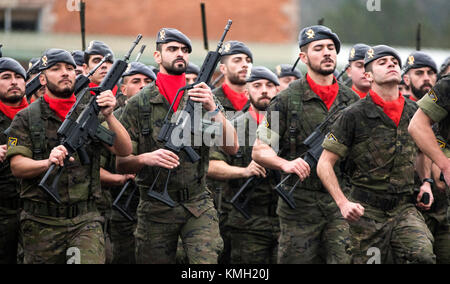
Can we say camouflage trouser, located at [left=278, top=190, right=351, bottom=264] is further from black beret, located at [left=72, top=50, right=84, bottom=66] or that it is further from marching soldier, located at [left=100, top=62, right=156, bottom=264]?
black beret, located at [left=72, top=50, right=84, bottom=66]

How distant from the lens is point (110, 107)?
784 centimetres

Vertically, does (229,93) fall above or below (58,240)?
above

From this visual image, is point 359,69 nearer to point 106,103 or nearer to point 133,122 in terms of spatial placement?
point 133,122

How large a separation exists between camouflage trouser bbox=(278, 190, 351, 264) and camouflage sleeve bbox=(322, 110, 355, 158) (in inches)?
35.0

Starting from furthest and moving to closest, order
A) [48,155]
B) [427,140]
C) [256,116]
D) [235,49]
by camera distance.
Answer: [235,49], [256,116], [48,155], [427,140]

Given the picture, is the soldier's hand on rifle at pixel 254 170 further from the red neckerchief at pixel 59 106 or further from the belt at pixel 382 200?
the red neckerchief at pixel 59 106

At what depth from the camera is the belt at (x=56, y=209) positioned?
7.88m

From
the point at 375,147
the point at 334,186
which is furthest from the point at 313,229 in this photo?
the point at 375,147

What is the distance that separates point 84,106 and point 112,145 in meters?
0.46

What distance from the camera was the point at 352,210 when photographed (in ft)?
24.4

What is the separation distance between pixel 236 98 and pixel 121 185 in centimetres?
190

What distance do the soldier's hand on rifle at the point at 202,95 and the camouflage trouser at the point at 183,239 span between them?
1045mm
